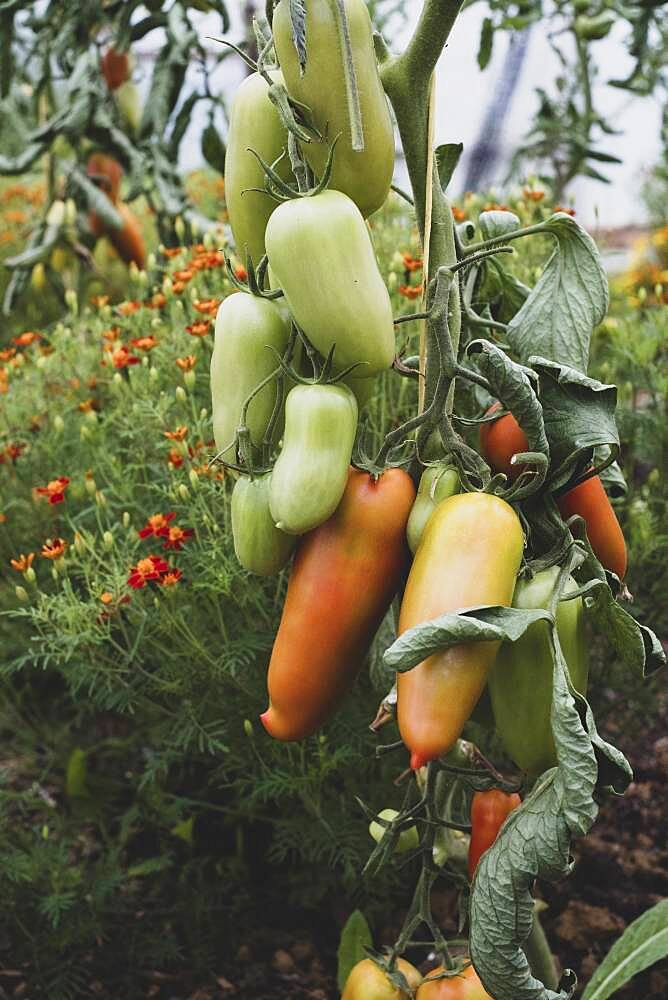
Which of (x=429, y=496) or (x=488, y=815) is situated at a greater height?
(x=429, y=496)

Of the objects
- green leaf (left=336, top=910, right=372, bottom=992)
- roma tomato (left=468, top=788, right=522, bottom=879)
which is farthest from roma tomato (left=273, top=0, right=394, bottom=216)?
green leaf (left=336, top=910, right=372, bottom=992)

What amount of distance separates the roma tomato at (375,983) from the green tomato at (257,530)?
36cm

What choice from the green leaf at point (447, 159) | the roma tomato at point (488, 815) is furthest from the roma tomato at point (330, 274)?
the roma tomato at point (488, 815)

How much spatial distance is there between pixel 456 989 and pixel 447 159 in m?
0.64

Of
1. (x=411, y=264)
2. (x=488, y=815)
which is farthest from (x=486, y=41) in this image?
(x=488, y=815)

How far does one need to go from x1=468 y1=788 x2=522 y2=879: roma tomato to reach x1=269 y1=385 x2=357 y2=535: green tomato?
0.98 ft

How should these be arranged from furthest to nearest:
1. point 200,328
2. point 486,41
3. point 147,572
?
point 486,41
point 200,328
point 147,572

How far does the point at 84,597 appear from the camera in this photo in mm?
1276

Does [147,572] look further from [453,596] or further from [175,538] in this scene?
[453,596]

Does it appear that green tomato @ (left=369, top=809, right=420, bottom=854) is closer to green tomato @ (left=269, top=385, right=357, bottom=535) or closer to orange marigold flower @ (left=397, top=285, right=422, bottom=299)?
green tomato @ (left=269, top=385, right=357, bottom=535)

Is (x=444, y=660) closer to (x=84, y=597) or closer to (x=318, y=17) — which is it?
(x=318, y=17)

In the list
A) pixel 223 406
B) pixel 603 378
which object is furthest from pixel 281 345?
pixel 603 378

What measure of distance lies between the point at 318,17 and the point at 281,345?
0.62ft

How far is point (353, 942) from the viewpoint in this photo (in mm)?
1022
